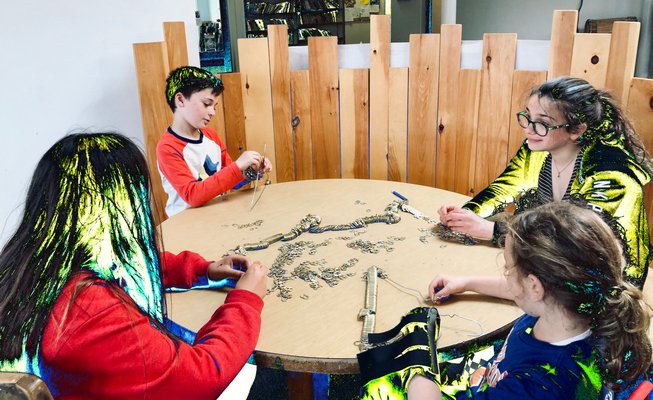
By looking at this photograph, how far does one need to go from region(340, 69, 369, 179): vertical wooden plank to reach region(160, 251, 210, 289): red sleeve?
6.56 feet

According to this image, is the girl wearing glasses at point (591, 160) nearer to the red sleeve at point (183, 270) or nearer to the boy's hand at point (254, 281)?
the boy's hand at point (254, 281)

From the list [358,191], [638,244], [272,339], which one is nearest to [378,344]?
[272,339]

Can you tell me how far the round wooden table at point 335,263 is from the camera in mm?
1394

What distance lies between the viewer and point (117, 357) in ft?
3.35

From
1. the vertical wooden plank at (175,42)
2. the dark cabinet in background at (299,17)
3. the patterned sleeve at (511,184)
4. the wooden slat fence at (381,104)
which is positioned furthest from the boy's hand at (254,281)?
the dark cabinet in background at (299,17)

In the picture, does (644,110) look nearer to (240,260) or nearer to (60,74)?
(240,260)

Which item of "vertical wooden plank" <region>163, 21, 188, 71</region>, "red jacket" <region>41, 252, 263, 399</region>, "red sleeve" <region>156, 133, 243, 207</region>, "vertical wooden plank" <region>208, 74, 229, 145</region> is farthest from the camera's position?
"vertical wooden plank" <region>208, 74, 229, 145</region>

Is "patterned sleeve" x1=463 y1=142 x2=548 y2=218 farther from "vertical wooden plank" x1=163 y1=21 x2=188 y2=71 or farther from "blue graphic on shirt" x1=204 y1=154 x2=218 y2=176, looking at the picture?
"vertical wooden plank" x1=163 y1=21 x2=188 y2=71

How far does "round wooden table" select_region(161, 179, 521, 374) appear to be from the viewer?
1.39 metres

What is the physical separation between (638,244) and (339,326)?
111cm

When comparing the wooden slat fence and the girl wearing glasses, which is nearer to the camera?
the girl wearing glasses

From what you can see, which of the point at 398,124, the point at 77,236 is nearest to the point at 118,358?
the point at 77,236

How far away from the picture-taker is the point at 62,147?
1118 mm

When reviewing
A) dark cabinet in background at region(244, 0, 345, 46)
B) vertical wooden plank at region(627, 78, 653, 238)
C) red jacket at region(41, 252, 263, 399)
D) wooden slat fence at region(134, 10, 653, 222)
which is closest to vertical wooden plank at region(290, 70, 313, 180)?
wooden slat fence at region(134, 10, 653, 222)
